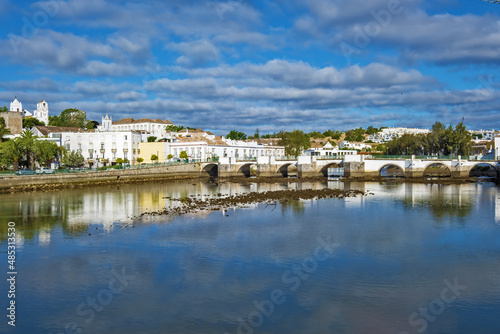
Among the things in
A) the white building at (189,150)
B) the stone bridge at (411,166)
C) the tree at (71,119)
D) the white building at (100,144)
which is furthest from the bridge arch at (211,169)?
the tree at (71,119)

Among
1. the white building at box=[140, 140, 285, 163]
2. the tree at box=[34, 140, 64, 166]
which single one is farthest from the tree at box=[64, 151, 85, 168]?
the white building at box=[140, 140, 285, 163]

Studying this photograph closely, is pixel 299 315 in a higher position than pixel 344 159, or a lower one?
lower

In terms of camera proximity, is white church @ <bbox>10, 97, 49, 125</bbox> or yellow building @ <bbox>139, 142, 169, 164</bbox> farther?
white church @ <bbox>10, 97, 49, 125</bbox>

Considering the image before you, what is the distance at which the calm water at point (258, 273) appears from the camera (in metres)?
13.6

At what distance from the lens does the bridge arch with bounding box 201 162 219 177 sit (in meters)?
83.4

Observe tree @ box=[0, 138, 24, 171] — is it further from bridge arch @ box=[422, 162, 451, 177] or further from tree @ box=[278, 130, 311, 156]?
bridge arch @ box=[422, 162, 451, 177]

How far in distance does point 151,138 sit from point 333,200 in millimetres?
65415

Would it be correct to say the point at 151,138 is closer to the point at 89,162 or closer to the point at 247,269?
the point at 89,162

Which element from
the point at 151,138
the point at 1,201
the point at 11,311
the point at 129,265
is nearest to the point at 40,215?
the point at 1,201

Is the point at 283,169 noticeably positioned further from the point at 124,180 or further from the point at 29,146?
the point at 29,146

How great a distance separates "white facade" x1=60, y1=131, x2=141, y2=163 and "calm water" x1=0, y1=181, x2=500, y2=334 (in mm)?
49678

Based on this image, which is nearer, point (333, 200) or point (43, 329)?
point (43, 329)

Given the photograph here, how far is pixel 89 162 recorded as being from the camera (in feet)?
266

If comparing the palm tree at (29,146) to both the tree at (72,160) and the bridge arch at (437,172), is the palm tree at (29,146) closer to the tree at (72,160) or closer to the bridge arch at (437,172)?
the tree at (72,160)
